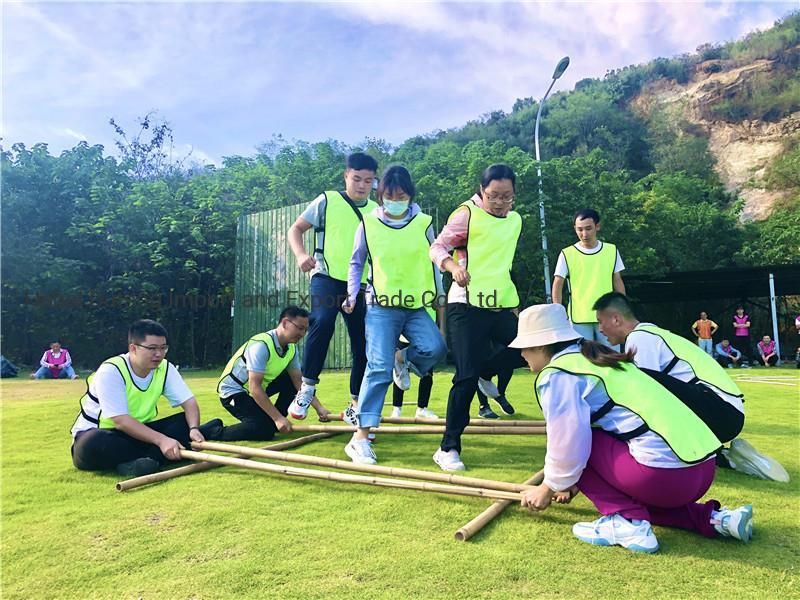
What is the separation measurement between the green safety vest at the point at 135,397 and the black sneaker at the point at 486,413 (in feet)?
10.1

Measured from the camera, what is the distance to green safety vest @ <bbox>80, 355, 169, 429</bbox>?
3.98 metres

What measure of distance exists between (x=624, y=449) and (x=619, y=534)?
358 mm

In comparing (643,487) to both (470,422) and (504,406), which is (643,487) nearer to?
(470,422)

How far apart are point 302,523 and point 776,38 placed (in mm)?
76713

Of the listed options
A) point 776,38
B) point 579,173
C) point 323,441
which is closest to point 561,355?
point 323,441

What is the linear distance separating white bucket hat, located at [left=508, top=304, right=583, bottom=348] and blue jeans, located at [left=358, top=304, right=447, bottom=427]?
1.35 metres

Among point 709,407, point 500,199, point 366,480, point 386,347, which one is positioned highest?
point 500,199

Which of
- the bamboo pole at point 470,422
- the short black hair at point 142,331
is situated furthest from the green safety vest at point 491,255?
the short black hair at point 142,331

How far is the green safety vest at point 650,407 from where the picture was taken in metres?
2.41

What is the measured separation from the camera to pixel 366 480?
3184mm

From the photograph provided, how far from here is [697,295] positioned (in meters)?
21.1

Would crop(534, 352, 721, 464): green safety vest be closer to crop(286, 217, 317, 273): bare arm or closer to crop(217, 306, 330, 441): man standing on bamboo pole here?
crop(286, 217, 317, 273): bare arm

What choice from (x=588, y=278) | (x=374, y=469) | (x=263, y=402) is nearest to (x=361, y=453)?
(x=374, y=469)

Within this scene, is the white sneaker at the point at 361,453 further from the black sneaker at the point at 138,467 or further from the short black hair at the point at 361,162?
the short black hair at the point at 361,162
